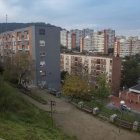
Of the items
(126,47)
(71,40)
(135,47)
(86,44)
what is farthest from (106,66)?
(71,40)

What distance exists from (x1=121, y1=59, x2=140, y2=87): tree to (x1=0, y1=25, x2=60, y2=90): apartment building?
20.0m

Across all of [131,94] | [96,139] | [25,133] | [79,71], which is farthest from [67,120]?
[131,94]

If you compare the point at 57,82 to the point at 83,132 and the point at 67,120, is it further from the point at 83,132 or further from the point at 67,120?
the point at 83,132

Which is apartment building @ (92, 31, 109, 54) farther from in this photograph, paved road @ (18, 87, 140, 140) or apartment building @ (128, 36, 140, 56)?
paved road @ (18, 87, 140, 140)

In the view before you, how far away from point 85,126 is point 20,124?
472 centimetres

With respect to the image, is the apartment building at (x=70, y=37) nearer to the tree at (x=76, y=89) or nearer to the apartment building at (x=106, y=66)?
the apartment building at (x=106, y=66)

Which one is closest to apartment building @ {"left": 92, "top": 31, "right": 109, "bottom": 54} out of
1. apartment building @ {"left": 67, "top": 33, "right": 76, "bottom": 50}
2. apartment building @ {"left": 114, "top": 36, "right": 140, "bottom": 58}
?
apartment building @ {"left": 114, "top": 36, "right": 140, "bottom": 58}

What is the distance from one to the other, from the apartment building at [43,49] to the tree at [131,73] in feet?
65.5

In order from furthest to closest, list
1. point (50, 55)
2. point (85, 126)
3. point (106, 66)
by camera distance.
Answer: point (106, 66) → point (50, 55) → point (85, 126)

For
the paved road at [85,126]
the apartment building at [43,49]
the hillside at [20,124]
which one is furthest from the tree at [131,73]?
the hillside at [20,124]

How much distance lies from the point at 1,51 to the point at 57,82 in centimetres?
1997

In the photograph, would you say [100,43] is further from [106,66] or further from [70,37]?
[106,66]

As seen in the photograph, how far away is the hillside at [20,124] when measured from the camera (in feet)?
22.8

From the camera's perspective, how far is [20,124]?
8.89 meters
